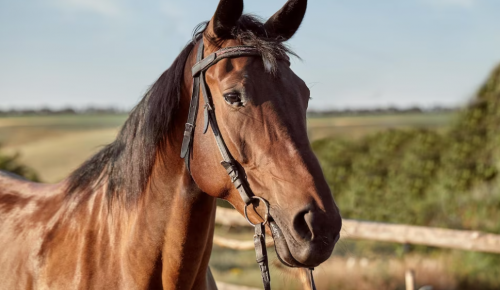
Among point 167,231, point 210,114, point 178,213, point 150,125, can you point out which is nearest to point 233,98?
point 210,114

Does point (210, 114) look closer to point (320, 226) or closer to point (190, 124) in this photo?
point (190, 124)

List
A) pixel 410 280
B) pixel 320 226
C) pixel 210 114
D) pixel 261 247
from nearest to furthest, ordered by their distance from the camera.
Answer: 1. pixel 320 226
2. pixel 261 247
3. pixel 210 114
4. pixel 410 280

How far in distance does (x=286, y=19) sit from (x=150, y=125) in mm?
848

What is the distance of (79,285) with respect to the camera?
2.46m

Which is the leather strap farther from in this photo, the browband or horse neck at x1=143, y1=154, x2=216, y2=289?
horse neck at x1=143, y1=154, x2=216, y2=289

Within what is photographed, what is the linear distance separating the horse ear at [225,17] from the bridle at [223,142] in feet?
0.42

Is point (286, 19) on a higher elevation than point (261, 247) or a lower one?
higher

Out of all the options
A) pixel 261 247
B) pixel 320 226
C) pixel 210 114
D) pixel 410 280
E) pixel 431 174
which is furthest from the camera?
pixel 431 174

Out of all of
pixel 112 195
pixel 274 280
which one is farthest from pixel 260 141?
pixel 274 280

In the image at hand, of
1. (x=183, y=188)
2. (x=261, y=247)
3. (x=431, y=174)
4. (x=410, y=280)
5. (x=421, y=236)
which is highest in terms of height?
(x=183, y=188)

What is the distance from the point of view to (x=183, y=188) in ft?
7.64

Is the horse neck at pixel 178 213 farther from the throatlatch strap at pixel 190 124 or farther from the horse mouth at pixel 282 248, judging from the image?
the horse mouth at pixel 282 248

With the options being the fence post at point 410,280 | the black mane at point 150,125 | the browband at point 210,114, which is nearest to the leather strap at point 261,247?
the browband at point 210,114

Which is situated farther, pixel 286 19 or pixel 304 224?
pixel 286 19
